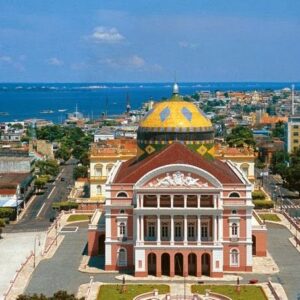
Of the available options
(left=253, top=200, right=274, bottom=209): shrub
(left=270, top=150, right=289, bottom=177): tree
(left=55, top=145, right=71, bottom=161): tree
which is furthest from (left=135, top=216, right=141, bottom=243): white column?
(left=55, top=145, right=71, bottom=161): tree

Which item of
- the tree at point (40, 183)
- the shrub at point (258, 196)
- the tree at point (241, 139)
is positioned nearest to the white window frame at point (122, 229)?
the shrub at point (258, 196)

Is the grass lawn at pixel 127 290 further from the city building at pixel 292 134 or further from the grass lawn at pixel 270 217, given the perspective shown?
the city building at pixel 292 134

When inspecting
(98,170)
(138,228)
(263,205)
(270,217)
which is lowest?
(270,217)

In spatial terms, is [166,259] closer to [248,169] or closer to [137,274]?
[137,274]

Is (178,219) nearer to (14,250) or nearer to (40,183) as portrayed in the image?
(14,250)

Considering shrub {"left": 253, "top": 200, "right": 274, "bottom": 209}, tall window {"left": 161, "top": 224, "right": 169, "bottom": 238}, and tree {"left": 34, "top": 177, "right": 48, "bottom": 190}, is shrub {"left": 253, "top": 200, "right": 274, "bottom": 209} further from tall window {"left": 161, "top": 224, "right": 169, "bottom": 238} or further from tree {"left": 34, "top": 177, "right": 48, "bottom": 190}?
tree {"left": 34, "top": 177, "right": 48, "bottom": 190}

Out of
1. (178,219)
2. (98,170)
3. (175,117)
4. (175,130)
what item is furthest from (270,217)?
(178,219)
